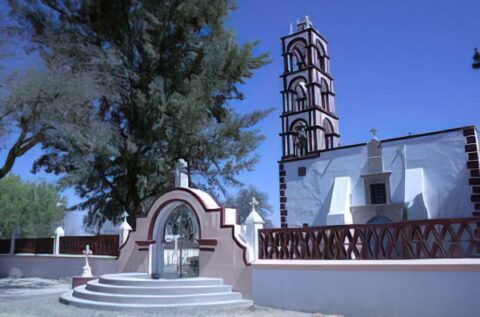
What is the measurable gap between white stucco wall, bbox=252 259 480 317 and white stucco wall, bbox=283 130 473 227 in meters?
8.16

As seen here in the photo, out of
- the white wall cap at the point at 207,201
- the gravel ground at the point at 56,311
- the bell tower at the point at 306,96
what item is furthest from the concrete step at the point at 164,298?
the bell tower at the point at 306,96

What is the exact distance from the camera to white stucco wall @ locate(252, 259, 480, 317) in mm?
7570

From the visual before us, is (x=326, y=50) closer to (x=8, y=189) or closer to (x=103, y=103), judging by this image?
(x=103, y=103)

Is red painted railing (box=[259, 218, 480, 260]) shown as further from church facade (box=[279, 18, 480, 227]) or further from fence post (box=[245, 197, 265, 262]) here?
church facade (box=[279, 18, 480, 227])

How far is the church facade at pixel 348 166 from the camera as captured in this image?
15781mm

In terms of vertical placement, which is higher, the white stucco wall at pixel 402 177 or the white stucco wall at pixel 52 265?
the white stucco wall at pixel 402 177

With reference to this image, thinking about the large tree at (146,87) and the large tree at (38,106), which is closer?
the large tree at (38,106)

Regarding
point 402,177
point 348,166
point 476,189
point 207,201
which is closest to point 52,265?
point 207,201

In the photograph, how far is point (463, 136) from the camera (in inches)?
621

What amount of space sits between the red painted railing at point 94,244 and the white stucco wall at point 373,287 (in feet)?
22.6

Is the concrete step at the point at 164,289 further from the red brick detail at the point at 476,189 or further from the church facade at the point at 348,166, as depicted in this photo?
the red brick detail at the point at 476,189

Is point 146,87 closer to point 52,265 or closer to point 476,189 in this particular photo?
point 52,265

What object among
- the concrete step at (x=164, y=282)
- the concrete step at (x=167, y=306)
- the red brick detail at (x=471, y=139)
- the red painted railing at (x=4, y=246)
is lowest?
the concrete step at (x=167, y=306)

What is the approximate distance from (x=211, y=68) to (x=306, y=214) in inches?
291
